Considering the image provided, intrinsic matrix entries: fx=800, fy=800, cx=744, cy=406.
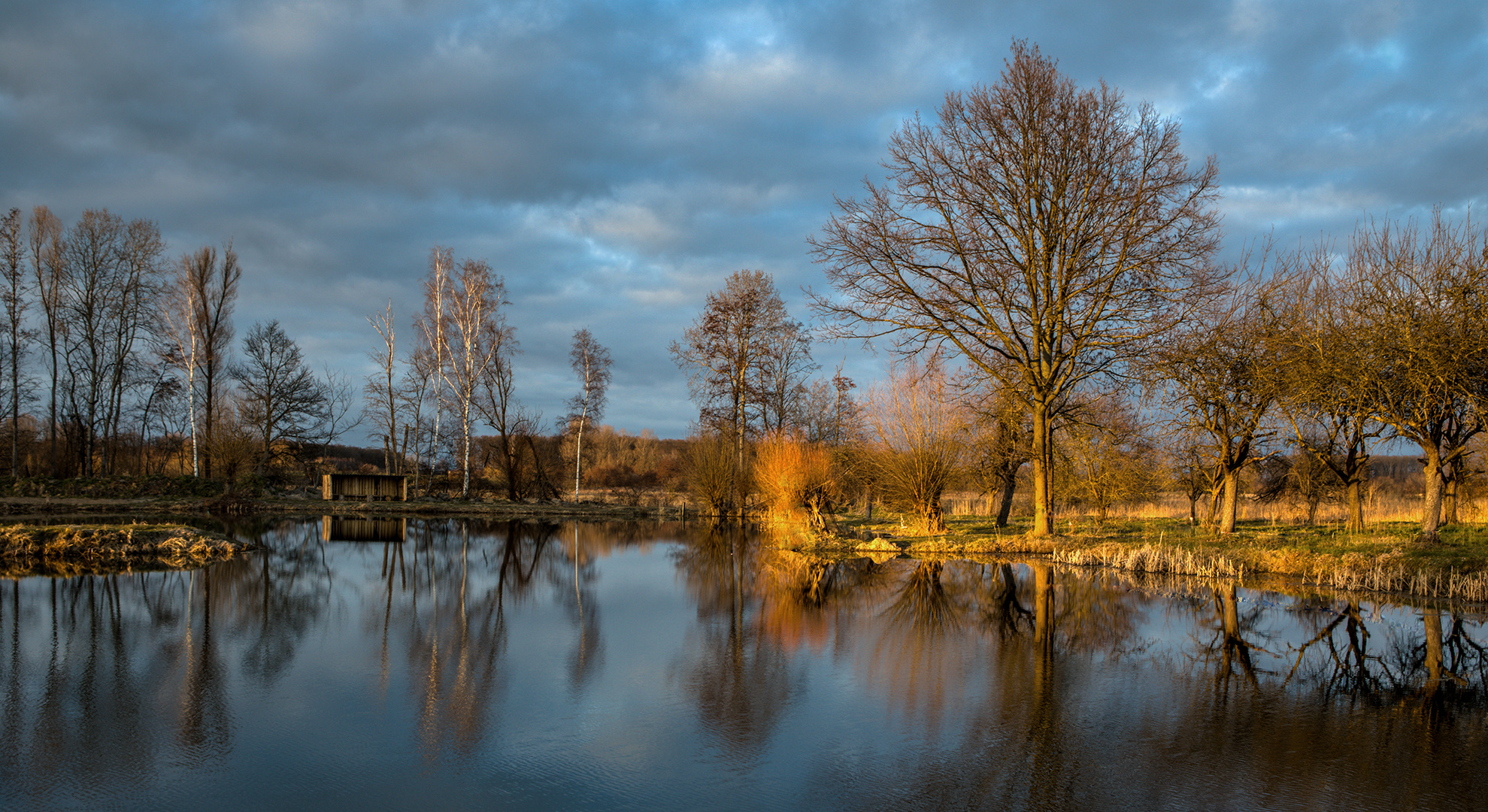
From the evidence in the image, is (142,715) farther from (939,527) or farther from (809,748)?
(939,527)

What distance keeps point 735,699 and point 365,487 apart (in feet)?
108

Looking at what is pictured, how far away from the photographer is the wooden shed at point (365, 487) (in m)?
34.4

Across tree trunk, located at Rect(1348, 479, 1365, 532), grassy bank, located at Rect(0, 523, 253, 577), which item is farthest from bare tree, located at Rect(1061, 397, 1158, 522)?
grassy bank, located at Rect(0, 523, 253, 577)

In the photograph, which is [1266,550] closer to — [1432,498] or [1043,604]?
[1432,498]

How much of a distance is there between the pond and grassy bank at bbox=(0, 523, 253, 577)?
2750 mm

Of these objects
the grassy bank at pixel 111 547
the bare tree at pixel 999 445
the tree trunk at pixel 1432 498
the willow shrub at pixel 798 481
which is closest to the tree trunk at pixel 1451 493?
the tree trunk at pixel 1432 498

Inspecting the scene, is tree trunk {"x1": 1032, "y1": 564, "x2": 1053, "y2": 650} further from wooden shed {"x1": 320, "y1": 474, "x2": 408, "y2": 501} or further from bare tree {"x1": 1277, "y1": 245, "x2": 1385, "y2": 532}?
wooden shed {"x1": 320, "y1": 474, "x2": 408, "y2": 501}

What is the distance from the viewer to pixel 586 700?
611cm

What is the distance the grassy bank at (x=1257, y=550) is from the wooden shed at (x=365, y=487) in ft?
69.8

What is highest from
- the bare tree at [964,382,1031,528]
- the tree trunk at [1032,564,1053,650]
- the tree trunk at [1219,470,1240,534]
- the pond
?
the bare tree at [964,382,1031,528]

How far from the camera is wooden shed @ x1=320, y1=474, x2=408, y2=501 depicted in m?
34.4

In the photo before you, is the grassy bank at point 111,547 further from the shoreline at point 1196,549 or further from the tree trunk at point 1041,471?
the tree trunk at point 1041,471

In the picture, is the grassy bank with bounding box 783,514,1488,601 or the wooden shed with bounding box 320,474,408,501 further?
the wooden shed with bounding box 320,474,408,501

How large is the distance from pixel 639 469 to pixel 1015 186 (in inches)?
1941
